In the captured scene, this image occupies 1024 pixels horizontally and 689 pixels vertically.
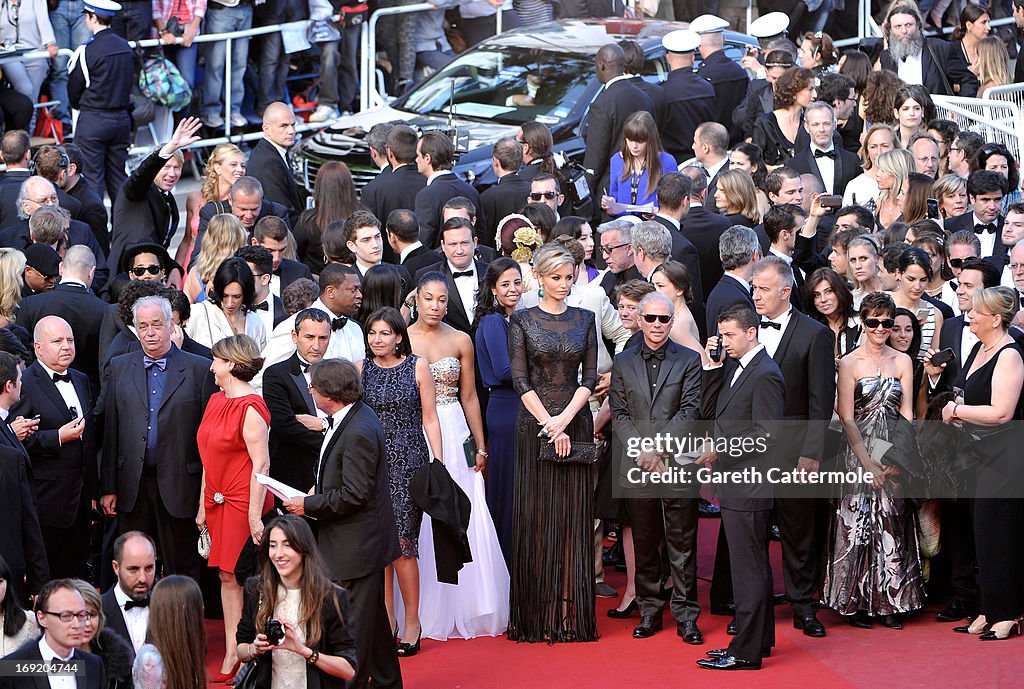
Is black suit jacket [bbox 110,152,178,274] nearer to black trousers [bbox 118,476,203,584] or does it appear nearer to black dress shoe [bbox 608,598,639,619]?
black trousers [bbox 118,476,203,584]

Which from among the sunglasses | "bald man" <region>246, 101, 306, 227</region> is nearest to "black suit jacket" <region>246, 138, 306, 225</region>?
"bald man" <region>246, 101, 306, 227</region>

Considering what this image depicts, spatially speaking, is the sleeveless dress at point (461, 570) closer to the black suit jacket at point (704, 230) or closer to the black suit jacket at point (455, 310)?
the black suit jacket at point (455, 310)

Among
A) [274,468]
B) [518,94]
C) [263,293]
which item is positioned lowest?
[274,468]

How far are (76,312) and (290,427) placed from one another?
5.86 ft

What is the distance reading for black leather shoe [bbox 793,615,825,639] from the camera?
9.10 metres

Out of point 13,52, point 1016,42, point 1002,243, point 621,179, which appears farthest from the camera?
point 1016,42

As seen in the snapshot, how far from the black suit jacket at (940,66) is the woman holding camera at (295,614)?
35.2 ft

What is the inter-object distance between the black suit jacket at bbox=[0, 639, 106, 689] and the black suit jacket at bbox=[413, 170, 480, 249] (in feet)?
17.2

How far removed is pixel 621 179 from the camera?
12234mm

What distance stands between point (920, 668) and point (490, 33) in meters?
11.6

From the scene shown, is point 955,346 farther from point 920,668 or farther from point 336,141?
point 336,141

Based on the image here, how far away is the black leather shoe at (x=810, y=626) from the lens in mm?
9102

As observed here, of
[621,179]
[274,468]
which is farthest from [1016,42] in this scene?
[274,468]

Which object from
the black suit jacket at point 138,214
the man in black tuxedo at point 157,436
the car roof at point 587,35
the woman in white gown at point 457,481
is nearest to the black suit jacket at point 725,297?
the woman in white gown at point 457,481
